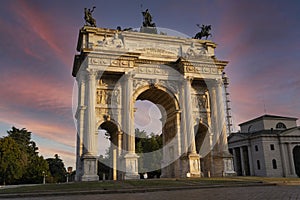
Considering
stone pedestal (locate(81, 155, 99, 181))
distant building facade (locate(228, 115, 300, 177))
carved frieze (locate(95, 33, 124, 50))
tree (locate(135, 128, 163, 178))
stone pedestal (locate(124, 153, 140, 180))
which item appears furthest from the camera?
tree (locate(135, 128, 163, 178))

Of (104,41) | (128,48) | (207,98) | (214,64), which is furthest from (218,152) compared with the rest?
(104,41)

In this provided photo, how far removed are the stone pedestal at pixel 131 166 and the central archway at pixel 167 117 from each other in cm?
547

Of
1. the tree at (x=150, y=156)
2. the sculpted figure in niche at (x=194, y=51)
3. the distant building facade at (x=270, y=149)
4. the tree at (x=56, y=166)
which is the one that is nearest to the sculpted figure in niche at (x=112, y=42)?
the sculpted figure in niche at (x=194, y=51)

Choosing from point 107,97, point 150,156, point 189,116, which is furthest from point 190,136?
point 150,156

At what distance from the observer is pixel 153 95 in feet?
106

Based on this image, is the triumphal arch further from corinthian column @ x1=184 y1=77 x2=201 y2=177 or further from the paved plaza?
the paved plaza

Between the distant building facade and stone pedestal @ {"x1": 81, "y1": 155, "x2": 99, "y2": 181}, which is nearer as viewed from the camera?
stone pedestal @ {"x1": 81, "y1": 155, "x2": 99, "y2": 181}

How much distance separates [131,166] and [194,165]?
19.5 feet

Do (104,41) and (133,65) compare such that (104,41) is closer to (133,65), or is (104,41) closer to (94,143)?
(133,65)

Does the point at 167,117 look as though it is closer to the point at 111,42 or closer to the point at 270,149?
the point at 111,42

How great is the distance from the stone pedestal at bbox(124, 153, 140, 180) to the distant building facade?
95.9 feet

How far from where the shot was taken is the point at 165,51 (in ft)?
102

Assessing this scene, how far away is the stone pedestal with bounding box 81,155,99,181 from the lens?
24.3m

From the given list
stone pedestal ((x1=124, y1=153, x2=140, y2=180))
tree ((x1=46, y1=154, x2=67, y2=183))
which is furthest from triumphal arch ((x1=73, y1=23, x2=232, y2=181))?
tree ((x1=46, y1=154, x2=67, y2=183))
